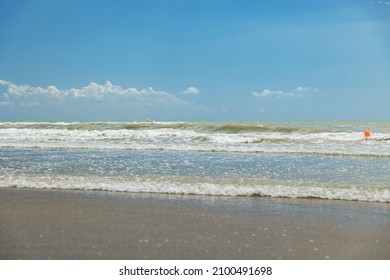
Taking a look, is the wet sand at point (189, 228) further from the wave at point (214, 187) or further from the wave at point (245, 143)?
the wave at point (245, 143)

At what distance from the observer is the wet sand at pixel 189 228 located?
4977 mm

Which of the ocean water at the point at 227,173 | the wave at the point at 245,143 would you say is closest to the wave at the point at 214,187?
the ocean water at the point at 227,173

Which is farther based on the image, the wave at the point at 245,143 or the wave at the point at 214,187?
the wave at the point at 245,143

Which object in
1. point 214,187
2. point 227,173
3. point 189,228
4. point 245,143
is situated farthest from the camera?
point 245,143

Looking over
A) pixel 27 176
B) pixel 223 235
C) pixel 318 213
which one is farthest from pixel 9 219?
pixel 318 213

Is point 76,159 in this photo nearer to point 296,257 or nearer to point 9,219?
point 9,219

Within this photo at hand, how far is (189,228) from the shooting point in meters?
6.00

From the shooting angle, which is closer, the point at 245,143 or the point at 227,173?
the point at 227,173

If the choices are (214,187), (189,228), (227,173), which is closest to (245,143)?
(227,173)

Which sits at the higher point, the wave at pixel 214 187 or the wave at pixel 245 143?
the wave at pixel 245 143

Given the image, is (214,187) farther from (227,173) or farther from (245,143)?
(245,143)

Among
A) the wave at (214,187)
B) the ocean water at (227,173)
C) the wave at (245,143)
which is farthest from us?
the wave at (245,143)

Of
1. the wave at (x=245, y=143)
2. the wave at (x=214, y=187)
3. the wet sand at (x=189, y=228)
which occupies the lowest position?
the wet sand at (x=189, y=228)

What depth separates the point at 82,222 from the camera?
637 cm
